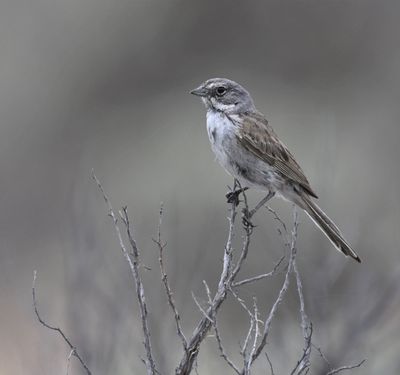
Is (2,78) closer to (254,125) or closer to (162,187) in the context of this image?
(162,187)

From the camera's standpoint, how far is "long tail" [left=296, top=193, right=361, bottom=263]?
745cm

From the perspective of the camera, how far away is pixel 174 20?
82.6 ft

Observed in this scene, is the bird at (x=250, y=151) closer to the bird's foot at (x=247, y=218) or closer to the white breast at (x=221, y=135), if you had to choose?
the white breast at (x=221, y=135)

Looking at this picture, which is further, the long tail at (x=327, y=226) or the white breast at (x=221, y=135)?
the white breast at (x=221, y=135)

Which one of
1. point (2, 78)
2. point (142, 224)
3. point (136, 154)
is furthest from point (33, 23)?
point (142, 224)

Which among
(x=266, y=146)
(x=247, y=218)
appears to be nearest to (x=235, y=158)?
(x=266, y=146)

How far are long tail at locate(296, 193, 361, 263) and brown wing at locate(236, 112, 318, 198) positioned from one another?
8 centimetres

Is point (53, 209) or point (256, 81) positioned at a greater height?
point (256, 81)

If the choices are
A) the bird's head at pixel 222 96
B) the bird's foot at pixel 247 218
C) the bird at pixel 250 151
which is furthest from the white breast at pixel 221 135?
the bird's foot at pixel 247 218

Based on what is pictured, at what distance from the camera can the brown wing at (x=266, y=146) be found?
7.66 m

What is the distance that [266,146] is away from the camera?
307 inches

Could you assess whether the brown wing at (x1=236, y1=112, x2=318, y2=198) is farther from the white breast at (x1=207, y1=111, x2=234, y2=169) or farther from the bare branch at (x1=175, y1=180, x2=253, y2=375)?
the bare branch at (x1=175, y1=180, x2=253, y2=375)

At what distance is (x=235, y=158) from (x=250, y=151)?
14cm

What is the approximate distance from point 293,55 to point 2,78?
6933 millimetres
